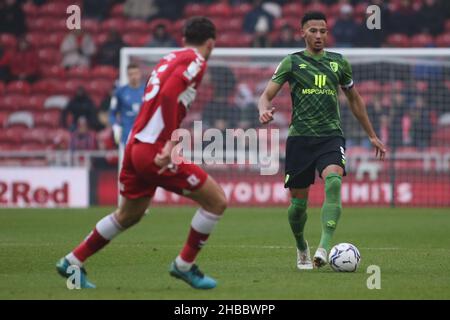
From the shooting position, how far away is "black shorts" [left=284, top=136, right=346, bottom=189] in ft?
31.0

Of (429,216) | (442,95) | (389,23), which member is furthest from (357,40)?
(429,216)

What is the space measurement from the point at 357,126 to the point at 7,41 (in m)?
10.3

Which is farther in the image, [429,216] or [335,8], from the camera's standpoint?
[335,8]

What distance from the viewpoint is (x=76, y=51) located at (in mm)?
25359

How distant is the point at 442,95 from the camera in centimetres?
2098

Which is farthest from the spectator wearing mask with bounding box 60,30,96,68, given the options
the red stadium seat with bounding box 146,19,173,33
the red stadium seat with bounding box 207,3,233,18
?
the red stadium seat with bounding box 207,3,233,18

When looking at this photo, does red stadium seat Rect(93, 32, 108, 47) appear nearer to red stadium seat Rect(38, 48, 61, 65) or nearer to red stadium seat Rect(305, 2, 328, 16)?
red stadium seat Rect(38, 48, 61, 65)

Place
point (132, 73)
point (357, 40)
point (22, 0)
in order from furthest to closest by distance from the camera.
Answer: point (22, 0) → point (357, 40) → point (132, 73)

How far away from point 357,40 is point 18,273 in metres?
16.8

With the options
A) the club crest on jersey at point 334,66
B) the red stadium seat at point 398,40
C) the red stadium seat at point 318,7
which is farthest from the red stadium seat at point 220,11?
the club crest on jersey at point 334,66

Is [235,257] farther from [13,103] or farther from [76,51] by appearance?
[76,51]

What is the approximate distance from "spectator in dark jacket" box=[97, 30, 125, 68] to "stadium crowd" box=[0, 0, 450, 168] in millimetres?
28
